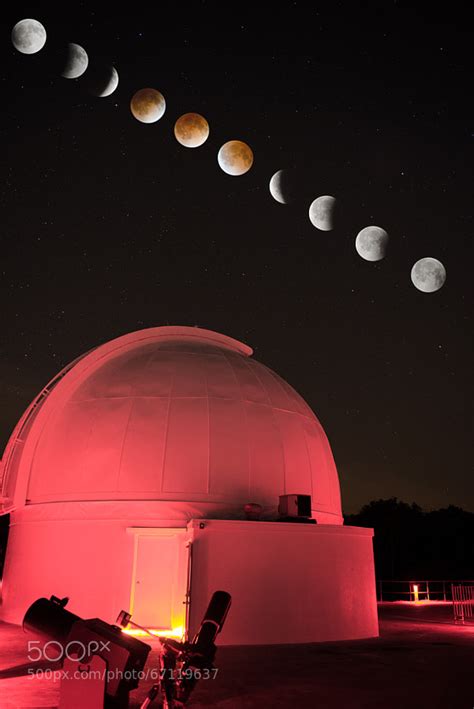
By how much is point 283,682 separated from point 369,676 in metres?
1.25

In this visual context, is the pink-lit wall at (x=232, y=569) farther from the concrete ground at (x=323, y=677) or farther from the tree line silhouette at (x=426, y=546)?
the tree line silhouette at (x=426, y=546)

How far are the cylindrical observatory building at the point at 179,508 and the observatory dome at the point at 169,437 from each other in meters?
0.03

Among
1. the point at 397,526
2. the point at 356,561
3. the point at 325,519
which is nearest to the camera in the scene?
the point at 356,561

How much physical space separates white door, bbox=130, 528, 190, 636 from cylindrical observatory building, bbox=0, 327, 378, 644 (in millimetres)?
28

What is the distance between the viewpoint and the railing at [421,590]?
2614cm

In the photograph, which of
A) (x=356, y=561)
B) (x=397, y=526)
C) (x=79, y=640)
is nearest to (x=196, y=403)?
(x=356, y=561)

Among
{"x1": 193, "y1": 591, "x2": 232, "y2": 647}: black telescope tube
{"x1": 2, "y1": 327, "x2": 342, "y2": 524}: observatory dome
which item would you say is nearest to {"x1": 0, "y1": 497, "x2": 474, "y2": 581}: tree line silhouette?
{"x1": 2, "y1": 327, "x2": 342, "y2": 524}: observatory dome

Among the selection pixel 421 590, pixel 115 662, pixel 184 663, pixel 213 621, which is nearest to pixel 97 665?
pixel 115 662

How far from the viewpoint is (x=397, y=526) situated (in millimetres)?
48938

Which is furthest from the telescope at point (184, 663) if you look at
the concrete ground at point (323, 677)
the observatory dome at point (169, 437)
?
the observatory dome at point (169, 437)

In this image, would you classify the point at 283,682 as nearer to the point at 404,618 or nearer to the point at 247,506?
the point at 247,506

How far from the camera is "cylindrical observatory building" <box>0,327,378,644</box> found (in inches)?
462

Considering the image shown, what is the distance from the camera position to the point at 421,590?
37438 millimetres

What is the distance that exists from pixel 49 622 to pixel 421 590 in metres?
36.4
